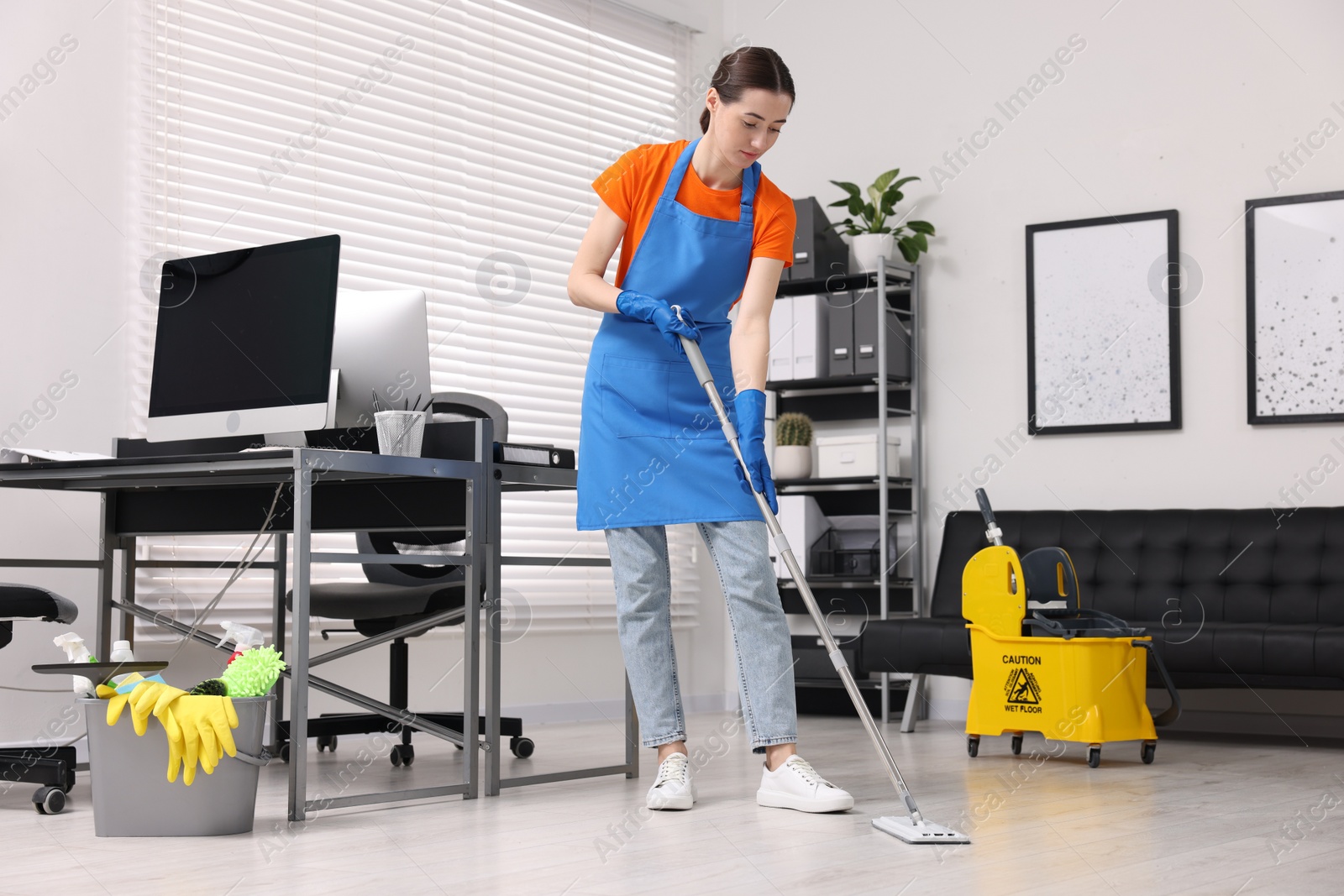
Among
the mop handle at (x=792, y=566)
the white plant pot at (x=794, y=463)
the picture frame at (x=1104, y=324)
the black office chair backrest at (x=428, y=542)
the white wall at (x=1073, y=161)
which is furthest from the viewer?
the white plant pot at (x=794, y=463)

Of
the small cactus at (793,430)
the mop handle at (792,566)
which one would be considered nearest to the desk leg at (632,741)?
the mop handle at (792,566)

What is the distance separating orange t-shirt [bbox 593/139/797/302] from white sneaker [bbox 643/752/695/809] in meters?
0.92

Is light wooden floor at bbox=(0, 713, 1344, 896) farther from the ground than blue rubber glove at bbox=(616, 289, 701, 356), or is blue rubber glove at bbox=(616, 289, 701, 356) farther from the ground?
blue rubber glove at bbox=(616, 289, 701, 356)

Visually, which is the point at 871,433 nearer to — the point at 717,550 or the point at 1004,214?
the point at 1004,214

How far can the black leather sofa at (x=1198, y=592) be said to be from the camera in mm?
3762

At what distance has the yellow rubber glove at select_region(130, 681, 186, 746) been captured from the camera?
7.45 feet

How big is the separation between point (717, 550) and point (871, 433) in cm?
260

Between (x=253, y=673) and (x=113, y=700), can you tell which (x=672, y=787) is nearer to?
(x=253, y=673)

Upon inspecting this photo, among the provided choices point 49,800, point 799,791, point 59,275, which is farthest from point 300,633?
point 59,275

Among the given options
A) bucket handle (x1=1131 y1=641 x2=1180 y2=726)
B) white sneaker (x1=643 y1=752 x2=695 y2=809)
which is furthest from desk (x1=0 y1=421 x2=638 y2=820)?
bucket handle (x1=1131 y1=641 x2=1180 y2=726)

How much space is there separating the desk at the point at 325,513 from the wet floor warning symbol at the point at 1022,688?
105cm

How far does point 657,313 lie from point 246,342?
857 mm

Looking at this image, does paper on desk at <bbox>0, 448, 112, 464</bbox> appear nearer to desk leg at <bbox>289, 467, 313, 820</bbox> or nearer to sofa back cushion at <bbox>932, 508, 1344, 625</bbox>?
desk leg at <bbox>289, 467, 313, 820</bbox>

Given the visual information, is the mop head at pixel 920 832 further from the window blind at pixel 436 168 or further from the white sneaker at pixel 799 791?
the window blind at pixel 436 168
